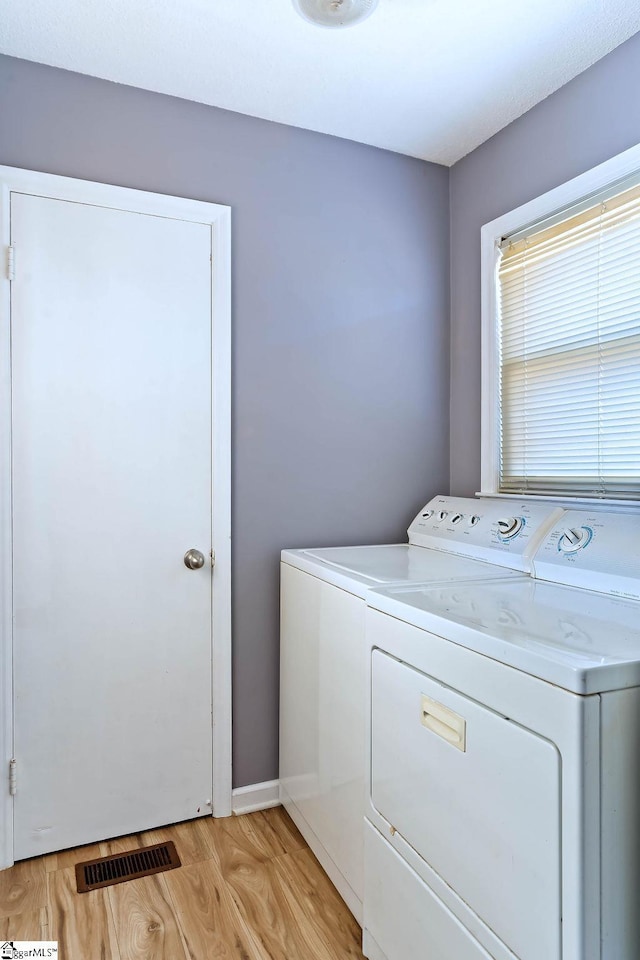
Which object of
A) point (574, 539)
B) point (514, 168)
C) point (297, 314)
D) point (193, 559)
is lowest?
point (193, 559)

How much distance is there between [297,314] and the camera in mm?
2244

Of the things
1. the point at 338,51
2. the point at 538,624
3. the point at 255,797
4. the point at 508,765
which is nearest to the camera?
the point at 508,765

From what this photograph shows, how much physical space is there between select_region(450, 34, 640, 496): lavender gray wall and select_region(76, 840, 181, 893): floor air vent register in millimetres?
1629

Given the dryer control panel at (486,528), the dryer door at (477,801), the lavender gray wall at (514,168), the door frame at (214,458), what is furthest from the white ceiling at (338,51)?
the dryer door at (477,801)

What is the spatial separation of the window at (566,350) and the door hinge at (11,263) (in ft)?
5.28

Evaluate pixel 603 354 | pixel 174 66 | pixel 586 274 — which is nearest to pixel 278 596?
pixel 603 354

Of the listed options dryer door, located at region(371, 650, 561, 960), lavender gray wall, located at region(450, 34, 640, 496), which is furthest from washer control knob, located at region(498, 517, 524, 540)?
dryer door, located at region(371, 650, 561, 960)

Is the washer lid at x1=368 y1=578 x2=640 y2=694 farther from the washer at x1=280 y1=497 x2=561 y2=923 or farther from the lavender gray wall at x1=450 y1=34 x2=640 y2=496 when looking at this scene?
the lavender gray wall at x1=450 y1=34 x2=640 y2=496

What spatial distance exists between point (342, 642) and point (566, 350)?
3.80ft

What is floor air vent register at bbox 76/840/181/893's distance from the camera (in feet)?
5.81

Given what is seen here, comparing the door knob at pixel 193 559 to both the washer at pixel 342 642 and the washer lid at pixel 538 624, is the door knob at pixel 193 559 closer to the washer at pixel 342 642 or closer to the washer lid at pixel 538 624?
the washer at pixel 342 642

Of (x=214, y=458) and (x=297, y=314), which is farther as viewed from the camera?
(x=297, y=314)

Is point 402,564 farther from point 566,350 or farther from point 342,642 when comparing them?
point 566,350

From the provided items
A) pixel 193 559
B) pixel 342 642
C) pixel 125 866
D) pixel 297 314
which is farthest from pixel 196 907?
pixel 297 314
